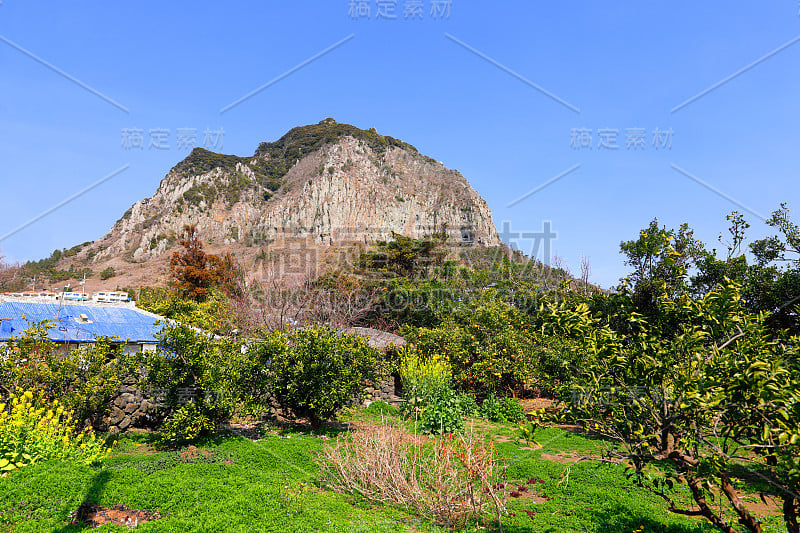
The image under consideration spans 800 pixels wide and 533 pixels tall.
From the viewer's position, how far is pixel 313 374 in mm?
10648

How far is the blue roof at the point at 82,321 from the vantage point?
59.4 feet

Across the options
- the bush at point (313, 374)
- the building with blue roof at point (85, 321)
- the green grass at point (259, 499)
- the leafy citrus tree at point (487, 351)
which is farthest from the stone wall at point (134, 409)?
the building with blue roof at point (85, 321)

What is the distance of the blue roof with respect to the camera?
18094mm

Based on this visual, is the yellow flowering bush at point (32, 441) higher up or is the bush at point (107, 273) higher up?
the bush at point (107, 273)

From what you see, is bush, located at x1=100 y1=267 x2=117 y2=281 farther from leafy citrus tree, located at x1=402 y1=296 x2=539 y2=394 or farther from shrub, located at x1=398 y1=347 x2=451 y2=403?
shrub, located at x1=398 y1=347 x2=451 y2=403

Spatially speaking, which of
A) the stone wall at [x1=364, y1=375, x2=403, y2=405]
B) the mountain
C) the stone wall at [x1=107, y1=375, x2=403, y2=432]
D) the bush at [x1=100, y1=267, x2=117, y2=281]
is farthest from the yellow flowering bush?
the bush at [x1=100, y1=267, x2=117, y2=281]

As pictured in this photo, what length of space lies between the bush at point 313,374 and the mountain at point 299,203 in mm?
62480

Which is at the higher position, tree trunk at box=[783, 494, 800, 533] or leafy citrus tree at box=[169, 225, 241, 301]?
leafy citrus tree at box=[169, 225, 241, 301]

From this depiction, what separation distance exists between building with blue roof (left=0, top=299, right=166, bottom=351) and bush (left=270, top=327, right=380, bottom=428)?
1012 centimetres

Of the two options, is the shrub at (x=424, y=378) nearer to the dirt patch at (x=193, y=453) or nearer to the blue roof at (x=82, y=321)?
the dirt patch at (x=193, y=453)

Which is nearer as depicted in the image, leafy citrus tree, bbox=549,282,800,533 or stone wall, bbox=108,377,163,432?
leafy citrus tree, bbox=549,282,800,533

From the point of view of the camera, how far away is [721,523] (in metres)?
4.27

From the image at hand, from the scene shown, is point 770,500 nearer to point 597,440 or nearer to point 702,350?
point 597,440

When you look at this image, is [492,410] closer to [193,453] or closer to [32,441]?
[193,453]
